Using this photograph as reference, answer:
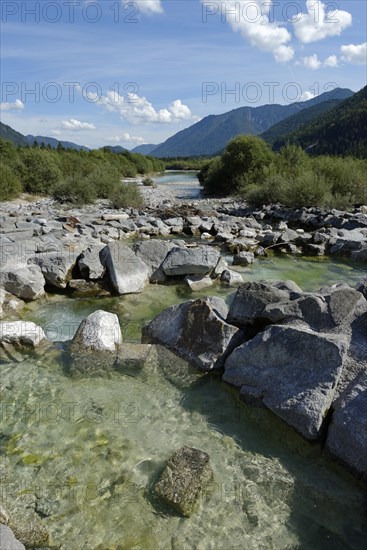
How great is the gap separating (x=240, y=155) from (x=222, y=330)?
35248 mm

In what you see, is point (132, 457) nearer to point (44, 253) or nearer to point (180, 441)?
point (180, 441)

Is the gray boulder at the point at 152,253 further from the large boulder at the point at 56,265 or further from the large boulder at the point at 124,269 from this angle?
the large boulder at the point at 56,265

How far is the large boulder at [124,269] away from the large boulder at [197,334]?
3007 millimetres

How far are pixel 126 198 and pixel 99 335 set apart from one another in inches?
856

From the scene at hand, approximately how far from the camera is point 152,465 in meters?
4.41

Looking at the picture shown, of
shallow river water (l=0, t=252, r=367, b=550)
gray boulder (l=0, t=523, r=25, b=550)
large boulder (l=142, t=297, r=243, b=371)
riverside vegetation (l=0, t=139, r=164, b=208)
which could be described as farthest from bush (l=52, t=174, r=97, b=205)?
gray boulder (l=0, t=523, r=25, b=550)

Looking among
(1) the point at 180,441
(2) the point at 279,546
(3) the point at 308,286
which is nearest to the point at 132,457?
(1) the point at 180,441

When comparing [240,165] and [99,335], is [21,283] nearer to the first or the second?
[99,335]

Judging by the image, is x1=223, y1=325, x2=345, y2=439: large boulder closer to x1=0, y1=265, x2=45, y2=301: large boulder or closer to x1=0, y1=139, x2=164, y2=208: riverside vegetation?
x1=0, y1=265, x2=45, y2=301: large boulder

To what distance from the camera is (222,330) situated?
6445 mm

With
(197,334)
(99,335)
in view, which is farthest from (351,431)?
(99,335)

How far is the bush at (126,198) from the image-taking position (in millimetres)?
27453

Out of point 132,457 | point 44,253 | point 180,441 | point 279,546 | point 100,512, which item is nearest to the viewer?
point 279,546

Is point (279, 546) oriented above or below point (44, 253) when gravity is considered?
below
